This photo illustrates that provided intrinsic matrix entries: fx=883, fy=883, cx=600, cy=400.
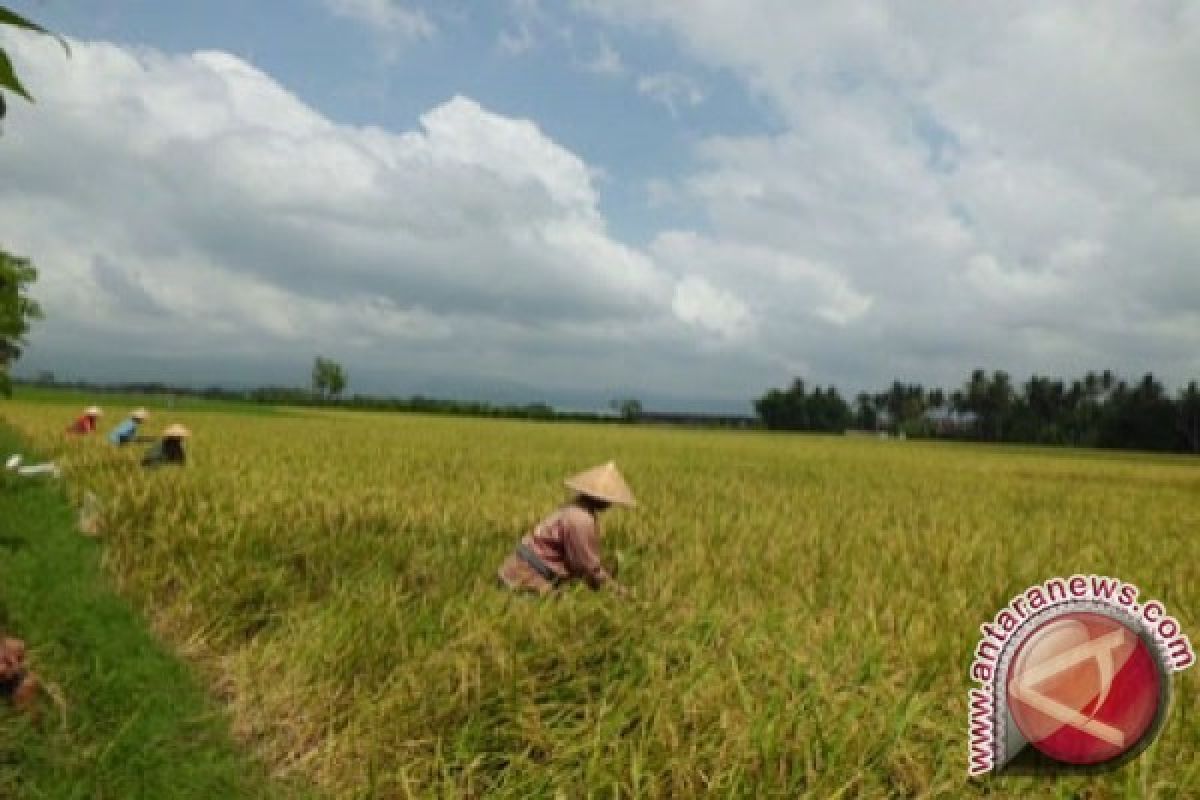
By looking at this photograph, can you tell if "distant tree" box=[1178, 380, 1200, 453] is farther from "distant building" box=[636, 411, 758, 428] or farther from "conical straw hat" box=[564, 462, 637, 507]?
"conical straw hat" box=[564, 462, 637, 507]

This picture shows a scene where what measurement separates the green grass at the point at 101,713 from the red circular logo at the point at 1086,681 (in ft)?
9.51

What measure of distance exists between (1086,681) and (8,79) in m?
2.87

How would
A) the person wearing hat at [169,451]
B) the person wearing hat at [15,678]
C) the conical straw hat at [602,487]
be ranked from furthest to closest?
the person wearing hat at [169,451] < the conical straw hat at [602,487] < the person wearing hat at [15,678]

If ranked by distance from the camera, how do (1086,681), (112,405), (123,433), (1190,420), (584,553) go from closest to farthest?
(1086,681), (584,553), (123,433), (112,405), (1190,420)

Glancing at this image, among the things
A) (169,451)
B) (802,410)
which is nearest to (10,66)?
(169,451)

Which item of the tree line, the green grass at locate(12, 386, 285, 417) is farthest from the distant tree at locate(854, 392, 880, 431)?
the green grass at locate(12, 386, 285, 417)

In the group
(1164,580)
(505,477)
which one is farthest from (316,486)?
(1164,580)

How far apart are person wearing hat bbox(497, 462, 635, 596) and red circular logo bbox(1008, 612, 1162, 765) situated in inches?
112

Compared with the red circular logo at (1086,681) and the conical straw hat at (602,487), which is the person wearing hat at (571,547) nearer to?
the conical straw hat at (602,487)

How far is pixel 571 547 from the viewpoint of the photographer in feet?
17.8

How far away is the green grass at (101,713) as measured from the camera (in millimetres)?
3740

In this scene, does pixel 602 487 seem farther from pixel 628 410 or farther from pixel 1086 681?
pixel 628 410

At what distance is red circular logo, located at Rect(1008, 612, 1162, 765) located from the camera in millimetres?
2537

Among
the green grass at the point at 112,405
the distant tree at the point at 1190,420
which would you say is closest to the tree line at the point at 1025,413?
the distant tree at the point at 1190,420
